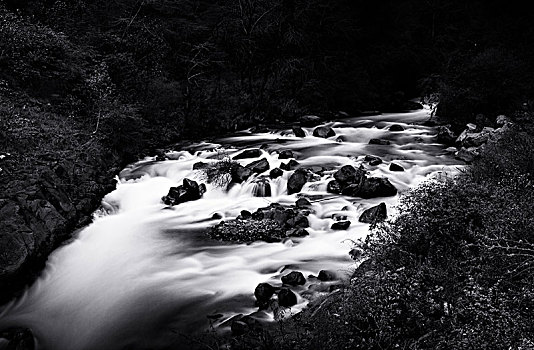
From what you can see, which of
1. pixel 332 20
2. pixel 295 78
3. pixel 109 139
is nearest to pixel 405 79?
pixel 332 20

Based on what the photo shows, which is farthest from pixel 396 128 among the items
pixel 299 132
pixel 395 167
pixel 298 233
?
pixel 298 233

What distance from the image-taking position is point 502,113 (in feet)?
58.3

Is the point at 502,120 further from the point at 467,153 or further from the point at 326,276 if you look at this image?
the point at 326,276

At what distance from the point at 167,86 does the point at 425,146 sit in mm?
11501

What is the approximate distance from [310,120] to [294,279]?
15.7m

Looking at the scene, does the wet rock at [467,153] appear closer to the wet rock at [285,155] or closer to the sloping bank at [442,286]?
the wet rock at [285,155]

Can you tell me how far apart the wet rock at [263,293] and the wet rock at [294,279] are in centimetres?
42

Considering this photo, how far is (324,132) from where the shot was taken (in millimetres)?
19672

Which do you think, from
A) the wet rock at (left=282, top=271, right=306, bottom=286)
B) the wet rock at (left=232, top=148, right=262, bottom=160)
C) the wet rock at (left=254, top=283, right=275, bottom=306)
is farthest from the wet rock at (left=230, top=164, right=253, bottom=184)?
the wet rock at (left=254, top=283, right=275, bottom=306)

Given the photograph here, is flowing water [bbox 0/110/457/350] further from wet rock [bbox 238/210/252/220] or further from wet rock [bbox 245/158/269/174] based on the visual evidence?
wet rock [bbox 238/210/252/220]

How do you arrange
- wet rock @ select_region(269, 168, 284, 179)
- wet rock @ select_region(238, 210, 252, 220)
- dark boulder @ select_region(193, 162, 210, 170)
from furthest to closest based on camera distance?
1. dark boulder @ select_region(193, 162, 210, 170)
2. wet rock @ select_region(269, 168, 284, 179)
3. wet rock @ select_region(238, 210, 252, 220)

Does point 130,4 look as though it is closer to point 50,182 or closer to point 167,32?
point 167,32

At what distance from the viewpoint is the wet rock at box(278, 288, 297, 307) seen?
731cm

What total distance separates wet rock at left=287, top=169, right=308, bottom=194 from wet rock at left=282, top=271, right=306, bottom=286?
4964mm
